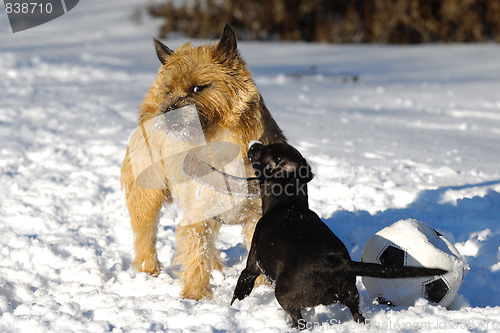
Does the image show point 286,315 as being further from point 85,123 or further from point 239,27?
point 239,27

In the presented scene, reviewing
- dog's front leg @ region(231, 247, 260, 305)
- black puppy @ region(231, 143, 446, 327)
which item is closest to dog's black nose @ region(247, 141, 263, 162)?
black puppy @ region(231, 143, 446, 327)

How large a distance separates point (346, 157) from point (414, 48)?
9938mm

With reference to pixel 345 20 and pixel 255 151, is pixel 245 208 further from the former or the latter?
pixel 345 20

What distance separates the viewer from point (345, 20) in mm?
16219

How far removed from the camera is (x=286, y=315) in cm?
297

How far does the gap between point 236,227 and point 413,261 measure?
1.90 m

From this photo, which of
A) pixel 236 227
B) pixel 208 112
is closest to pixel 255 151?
pixel 208 112

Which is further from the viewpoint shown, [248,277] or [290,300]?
[248,277]

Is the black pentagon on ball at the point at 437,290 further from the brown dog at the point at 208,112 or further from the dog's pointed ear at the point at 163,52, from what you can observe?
the dog's pointed ear at the point at 163,52

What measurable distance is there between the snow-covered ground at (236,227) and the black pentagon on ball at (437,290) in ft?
0.59

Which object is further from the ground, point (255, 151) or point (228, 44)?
point (228, 44)

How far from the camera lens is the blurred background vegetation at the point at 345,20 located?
50.4 feet

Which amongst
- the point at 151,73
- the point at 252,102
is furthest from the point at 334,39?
the point at 252,102

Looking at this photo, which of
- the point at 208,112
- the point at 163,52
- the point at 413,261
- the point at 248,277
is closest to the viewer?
the point at 248,277
